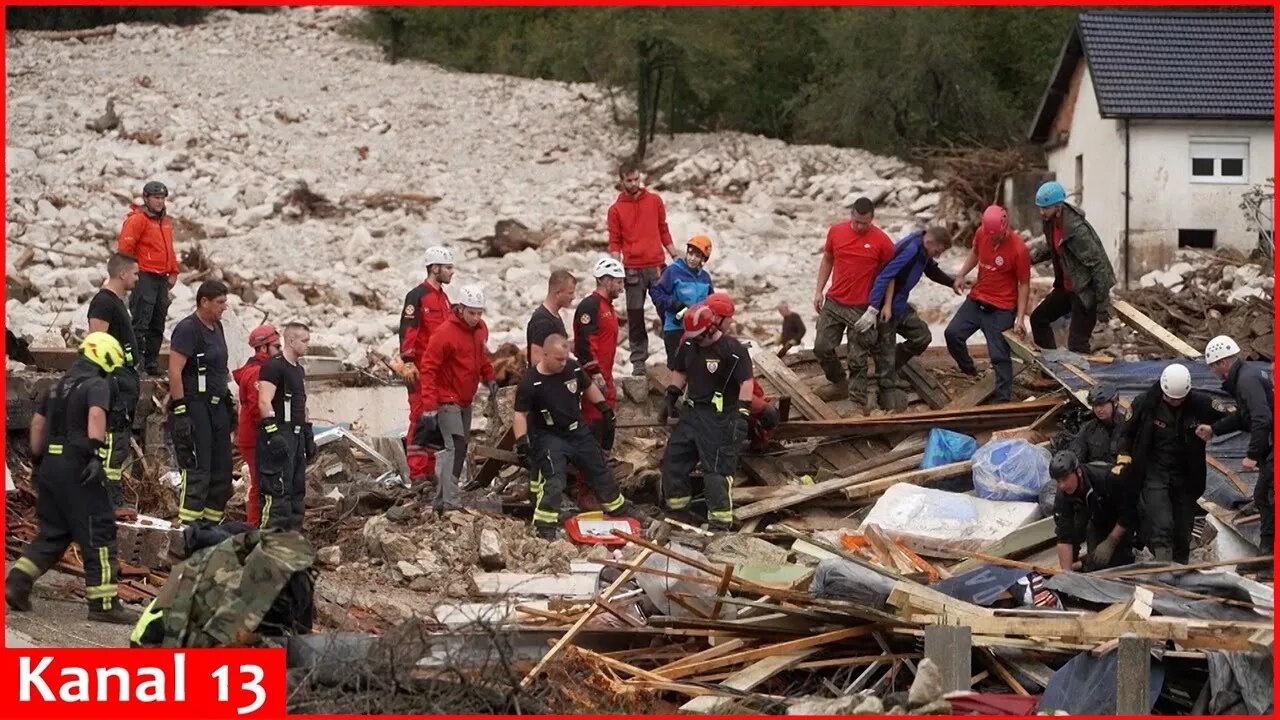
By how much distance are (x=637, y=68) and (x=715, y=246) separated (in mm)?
8186

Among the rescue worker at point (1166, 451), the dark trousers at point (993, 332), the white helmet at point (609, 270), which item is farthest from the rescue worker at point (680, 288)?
the rescue worker at point (1166, 451)

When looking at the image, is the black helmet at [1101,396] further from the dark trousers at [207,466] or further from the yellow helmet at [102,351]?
the yellow helmet at [102,351]

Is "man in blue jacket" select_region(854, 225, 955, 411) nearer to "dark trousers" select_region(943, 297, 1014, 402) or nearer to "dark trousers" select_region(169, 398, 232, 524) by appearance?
"dark trousers" select_region(943, 297, 1014, 402)

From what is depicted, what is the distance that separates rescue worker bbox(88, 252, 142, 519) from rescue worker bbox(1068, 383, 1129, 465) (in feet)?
22.3

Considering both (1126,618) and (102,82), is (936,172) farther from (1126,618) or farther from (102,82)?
(1126,618)

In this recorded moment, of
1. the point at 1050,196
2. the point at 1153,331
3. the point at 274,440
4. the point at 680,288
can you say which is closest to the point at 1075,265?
the point at 1050,196

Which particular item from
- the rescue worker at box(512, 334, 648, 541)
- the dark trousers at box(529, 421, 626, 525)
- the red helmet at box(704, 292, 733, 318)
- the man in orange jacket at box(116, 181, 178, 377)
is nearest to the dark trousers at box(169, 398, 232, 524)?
the rescue worker at box(512, 334, 648, 541)

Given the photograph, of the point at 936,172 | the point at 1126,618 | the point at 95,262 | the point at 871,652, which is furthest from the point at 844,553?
the point at 936,172

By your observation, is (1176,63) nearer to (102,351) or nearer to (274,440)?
(274,440)

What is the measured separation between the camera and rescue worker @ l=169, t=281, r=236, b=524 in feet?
44.4

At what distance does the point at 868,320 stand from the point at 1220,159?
608 inches

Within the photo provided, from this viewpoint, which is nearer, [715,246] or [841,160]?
[715,246]

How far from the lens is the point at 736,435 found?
14266mm

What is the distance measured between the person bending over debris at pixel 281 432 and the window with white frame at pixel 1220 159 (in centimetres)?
1917
